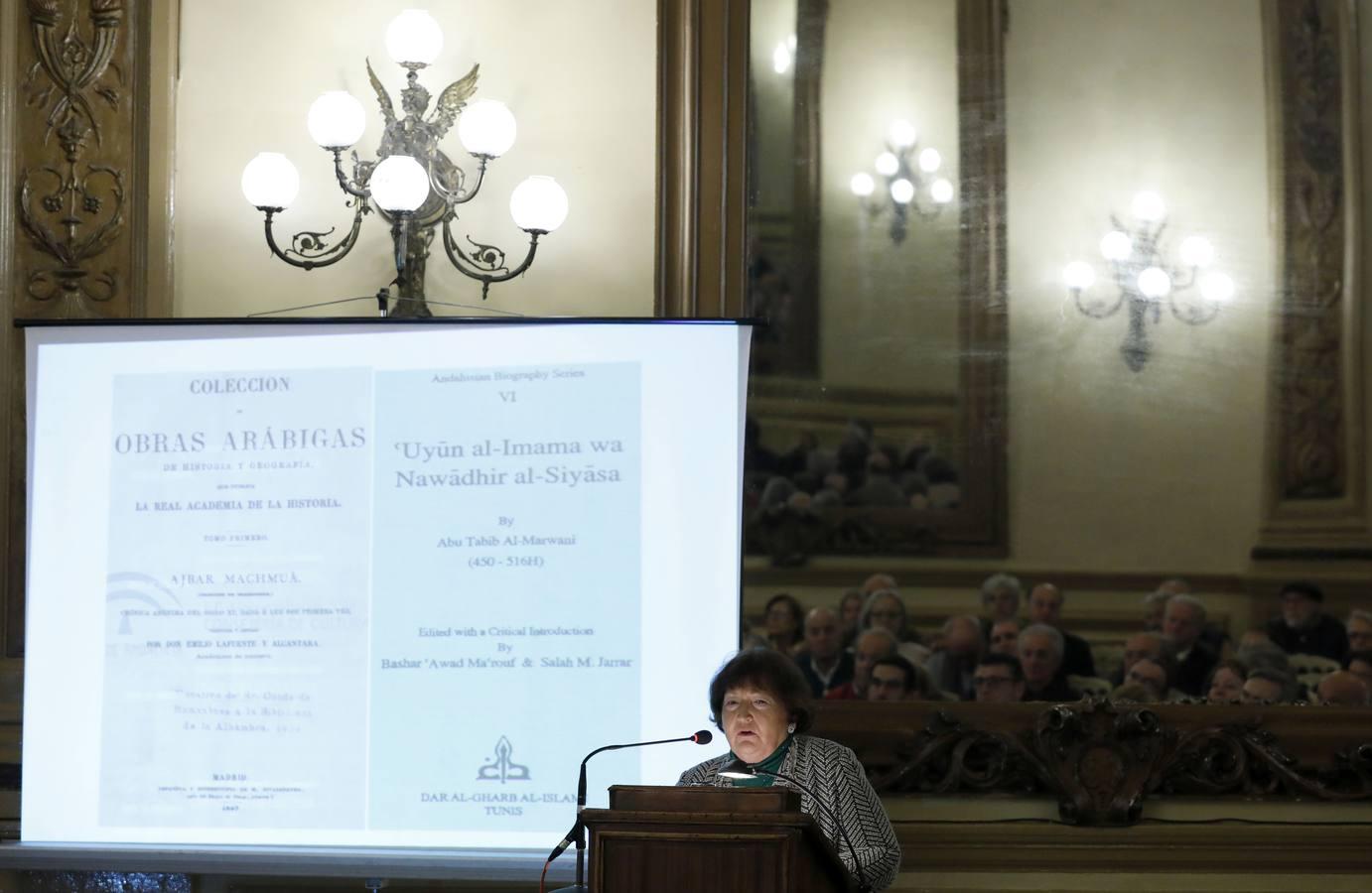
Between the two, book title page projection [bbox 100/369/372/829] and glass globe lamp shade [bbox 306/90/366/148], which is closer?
book title page projection [bbox 100/369/372/829]

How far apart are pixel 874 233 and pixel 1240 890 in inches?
81.1

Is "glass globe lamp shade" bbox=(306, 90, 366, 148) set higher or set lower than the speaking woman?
higher

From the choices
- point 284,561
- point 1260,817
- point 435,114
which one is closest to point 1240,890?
point 1260,817

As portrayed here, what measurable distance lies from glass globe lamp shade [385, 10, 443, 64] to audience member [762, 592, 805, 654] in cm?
183

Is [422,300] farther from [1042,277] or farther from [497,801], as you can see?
[1042,277]

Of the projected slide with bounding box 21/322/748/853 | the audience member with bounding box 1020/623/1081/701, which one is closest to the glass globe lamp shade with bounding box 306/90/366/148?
the projected slide with bounding box 21/322/748/853

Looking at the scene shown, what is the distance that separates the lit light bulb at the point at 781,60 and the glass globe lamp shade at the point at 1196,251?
4.05ft

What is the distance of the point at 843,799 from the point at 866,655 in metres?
1.15

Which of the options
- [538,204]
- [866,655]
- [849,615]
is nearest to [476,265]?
[538,204]

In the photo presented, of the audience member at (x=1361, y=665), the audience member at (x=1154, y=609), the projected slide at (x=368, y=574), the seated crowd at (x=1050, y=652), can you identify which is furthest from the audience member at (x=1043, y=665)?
the projected slide at (x=368, y=574)

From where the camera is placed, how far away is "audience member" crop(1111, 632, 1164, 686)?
459 cm

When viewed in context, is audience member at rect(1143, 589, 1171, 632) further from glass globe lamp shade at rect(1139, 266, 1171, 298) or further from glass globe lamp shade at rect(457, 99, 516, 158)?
glass globe lamp shade at rect(457, 99, 516, 158)

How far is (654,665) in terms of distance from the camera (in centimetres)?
423

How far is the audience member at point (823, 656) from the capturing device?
4.66 metres
